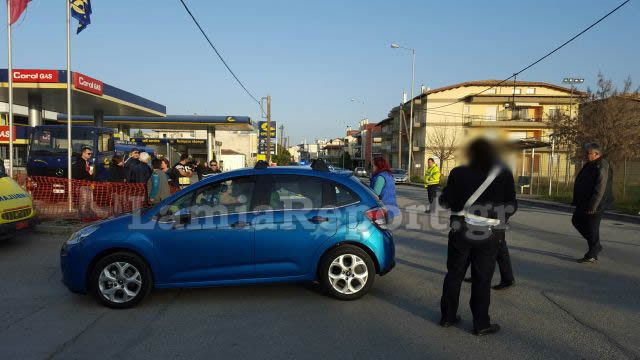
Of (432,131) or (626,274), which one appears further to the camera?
(432,131)

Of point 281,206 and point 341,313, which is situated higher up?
point 281,206

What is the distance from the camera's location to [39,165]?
13562mm

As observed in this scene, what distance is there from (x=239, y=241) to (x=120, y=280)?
1.36m

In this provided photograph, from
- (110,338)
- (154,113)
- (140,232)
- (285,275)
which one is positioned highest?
(154,113)

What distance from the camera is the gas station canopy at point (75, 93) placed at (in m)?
17.9

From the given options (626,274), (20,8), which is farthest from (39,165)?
(626,274)

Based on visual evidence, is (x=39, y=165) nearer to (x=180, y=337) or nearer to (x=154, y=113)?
(x=180, y=337)

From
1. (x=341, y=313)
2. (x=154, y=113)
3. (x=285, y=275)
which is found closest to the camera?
(x=341, y=313)

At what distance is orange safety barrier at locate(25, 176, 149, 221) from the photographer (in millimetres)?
10453

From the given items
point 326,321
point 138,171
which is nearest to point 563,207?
point 138,171

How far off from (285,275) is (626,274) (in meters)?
4.96

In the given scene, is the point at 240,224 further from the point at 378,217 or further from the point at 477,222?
the point at 477,222

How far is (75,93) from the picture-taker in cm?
1942

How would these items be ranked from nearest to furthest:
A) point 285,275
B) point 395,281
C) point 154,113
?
point 285,275 < point 395,281 < point 154,113
